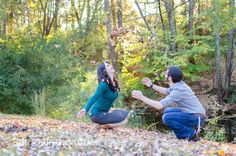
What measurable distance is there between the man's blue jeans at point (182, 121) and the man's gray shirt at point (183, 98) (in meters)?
0.08

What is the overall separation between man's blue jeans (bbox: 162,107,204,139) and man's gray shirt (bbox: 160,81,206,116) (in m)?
0.08

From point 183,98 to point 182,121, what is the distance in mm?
401

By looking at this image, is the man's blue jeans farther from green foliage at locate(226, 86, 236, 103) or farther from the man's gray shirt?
green foliage at locate(226, 86, 236, 103)

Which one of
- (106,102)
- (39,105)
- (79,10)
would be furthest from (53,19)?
(106,102)

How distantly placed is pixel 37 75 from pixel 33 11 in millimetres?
14649

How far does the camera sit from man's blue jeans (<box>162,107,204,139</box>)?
6043 millimetres

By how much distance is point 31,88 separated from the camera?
45.6 feet

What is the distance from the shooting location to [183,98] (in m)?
5.91

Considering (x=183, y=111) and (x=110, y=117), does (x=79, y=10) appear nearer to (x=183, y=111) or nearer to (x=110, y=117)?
(x=110, y=117)

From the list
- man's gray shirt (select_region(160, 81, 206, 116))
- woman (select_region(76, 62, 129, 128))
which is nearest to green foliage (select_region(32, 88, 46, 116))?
woman (select_region(76, 62, 129, 128))

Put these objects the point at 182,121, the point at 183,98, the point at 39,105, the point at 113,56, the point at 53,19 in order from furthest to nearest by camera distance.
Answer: the point at 53,19 → the point at 113,56 → the point at 39,105 → the point at 182,121 → the point at 183,98

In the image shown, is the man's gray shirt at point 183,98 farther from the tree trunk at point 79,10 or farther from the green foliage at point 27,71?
the tree trunk at point 79,10

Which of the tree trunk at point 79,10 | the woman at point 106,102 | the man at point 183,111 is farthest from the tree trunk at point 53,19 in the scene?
the man at point 183,111

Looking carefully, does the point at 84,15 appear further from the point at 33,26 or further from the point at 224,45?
the point at 224,45
